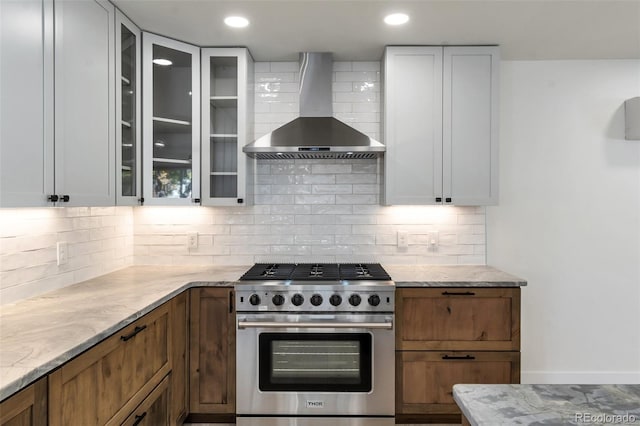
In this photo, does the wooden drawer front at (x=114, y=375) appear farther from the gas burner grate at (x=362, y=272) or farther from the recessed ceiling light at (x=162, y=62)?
the recessed ceiling light at (x=162, y=62)

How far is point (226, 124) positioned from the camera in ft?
9.50

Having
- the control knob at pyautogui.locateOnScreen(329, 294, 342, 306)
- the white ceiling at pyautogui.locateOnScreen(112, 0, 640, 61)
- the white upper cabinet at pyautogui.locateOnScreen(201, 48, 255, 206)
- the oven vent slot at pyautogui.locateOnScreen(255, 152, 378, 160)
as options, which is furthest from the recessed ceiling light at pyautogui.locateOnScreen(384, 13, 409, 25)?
the control knob at pyautogui.locateOnScreen(329, 294, 342, 306)

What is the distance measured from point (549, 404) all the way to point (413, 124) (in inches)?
84.1

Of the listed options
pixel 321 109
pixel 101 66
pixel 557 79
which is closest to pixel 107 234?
pixel 101 66

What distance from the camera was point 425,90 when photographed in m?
2.81

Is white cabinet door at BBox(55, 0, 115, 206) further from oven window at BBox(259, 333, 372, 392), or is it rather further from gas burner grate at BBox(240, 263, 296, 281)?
oven window at BBox(259, 333, 372, 392)

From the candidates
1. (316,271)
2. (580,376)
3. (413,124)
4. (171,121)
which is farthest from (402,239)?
(171,121)

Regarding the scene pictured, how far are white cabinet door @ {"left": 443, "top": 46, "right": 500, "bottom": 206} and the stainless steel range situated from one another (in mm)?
923

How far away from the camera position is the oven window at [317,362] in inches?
98.0

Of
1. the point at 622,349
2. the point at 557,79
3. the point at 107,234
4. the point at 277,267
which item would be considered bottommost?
the point at 622,349

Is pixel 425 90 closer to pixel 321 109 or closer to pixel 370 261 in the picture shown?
pixel 321 109

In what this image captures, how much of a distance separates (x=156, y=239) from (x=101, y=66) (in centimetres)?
142

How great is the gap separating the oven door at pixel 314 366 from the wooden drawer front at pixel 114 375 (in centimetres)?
53

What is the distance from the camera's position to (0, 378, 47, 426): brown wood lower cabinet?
107 cm
